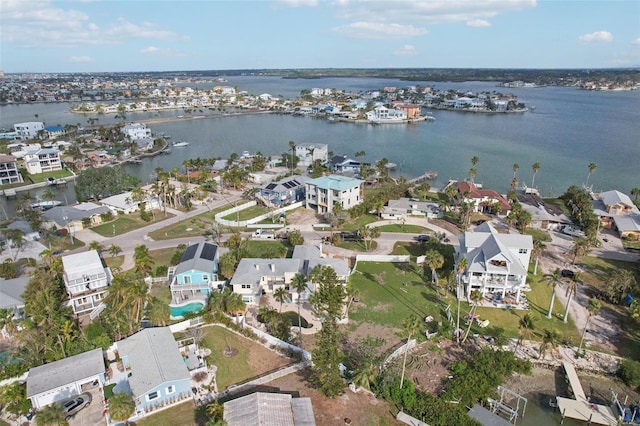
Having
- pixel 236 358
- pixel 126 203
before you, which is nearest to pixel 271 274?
pixel 236 358

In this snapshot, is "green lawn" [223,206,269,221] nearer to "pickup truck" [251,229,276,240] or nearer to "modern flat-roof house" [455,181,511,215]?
"pickup truck" [251,229,276,240]

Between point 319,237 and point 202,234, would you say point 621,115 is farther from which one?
point 202,234

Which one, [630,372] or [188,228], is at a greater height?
[188,228]

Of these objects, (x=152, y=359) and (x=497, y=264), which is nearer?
(x=152, y=359)

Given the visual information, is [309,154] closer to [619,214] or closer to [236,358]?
[619,214]

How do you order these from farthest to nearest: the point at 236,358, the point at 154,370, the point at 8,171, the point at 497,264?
the point at 8,171 < the point at 497,264 < the point at 236,358 < the point at 154,370

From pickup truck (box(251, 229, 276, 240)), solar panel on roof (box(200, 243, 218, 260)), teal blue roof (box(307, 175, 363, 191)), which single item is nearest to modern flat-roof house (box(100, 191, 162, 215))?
pickup truck (box(251, 229, 276, 240))

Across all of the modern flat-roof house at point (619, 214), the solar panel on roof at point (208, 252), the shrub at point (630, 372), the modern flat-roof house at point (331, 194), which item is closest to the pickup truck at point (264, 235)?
the solar panel on roof at point (208, 252)
